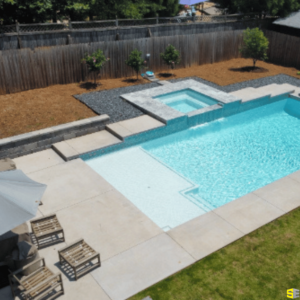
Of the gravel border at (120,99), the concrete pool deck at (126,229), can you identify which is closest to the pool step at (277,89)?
the gravel border at (120,99)

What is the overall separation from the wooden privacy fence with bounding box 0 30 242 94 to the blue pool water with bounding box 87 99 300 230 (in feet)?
22.0

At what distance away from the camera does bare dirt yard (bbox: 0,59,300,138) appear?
1396 centimetres

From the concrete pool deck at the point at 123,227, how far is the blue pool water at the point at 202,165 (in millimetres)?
940

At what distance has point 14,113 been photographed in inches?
577

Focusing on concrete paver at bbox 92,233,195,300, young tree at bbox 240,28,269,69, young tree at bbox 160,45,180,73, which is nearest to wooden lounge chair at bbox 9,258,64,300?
concrete paver at bbox 92,233,195,300

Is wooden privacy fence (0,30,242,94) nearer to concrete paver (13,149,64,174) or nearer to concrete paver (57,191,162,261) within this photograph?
concrete paver (13,149,64,174)

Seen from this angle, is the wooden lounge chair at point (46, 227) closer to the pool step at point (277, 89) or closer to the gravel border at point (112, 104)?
the gravel border at point (112, 104)

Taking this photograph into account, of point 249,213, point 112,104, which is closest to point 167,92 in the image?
point 112,104

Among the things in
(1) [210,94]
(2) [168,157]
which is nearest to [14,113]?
(2) [168,157]

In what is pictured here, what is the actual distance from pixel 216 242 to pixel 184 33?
1756 centimetres

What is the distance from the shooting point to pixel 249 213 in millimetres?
9492

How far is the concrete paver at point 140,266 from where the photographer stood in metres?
7.25

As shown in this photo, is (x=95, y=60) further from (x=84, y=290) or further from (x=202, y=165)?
(x=84, y=290)

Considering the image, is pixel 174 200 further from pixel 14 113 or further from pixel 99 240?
pixel 14 113
